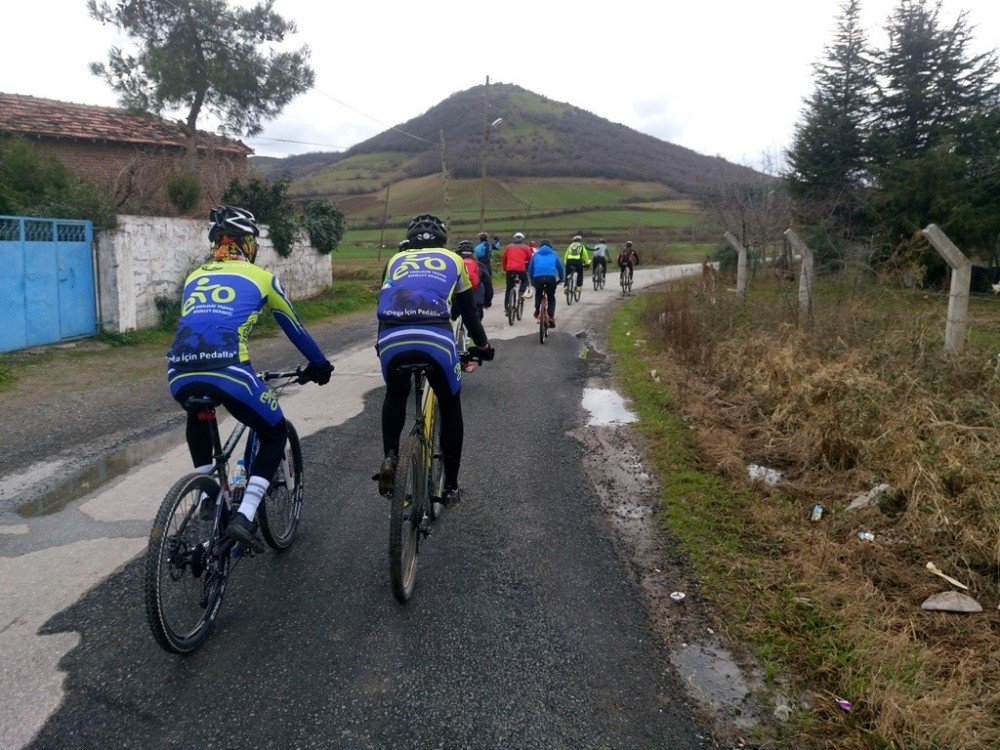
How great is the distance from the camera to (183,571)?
3148mm

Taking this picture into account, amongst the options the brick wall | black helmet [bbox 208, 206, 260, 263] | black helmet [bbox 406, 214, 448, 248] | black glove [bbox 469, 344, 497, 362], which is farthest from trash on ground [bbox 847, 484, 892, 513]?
the brick wall

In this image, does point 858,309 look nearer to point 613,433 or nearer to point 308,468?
point 613,433

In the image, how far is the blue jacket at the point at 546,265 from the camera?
12.8 meters

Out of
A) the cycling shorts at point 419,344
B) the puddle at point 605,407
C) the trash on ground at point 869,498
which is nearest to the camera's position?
the cycling shorts at point 419,344

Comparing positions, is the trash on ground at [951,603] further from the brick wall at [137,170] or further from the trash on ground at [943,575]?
the brick wall at [137,170]

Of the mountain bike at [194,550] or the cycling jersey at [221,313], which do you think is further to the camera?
the cycling jersey at [221,313]

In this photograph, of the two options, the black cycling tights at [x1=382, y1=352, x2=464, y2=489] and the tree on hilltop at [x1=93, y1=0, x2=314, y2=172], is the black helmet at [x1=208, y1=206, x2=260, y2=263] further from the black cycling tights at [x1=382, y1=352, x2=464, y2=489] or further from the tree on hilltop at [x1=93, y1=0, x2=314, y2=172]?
the tree on hilltop at [x1=93, y1=0, x2=314, y2=172]

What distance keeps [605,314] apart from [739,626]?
14504 mm

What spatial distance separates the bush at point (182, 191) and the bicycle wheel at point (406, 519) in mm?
13314

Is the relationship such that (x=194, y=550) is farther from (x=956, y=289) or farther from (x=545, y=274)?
(x=545, y=274)

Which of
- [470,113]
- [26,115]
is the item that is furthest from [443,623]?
[470,113]

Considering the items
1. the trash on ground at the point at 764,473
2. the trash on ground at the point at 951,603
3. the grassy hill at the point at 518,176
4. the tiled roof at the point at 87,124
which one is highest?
the grassy hill at the point at 518,176

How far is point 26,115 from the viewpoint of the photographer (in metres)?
20.5

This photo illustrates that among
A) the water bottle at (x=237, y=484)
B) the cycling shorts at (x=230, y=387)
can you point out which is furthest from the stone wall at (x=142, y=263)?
the cycling shorts at (x=230, y=387)
